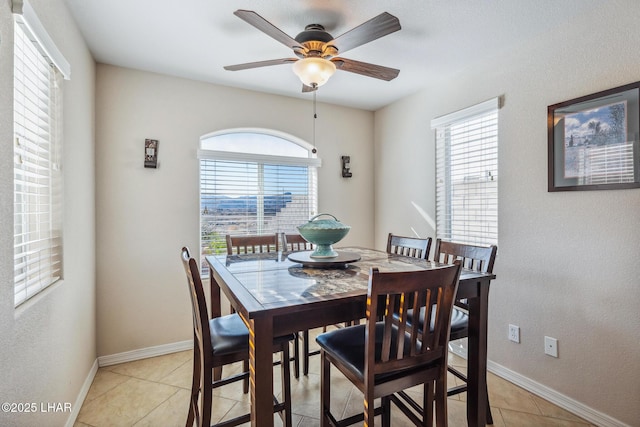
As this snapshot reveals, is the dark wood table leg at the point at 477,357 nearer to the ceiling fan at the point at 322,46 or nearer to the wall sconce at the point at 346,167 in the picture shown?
the ceiling fan at the point at 322,46

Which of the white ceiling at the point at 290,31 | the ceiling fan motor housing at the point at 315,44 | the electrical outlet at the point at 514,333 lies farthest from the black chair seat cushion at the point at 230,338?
the white ceiling at the point at 290,31

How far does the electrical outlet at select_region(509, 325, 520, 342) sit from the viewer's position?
2322 mm

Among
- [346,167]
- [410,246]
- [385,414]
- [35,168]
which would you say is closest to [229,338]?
[385,414]

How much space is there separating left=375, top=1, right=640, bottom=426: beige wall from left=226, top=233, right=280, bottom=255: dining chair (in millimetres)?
1830

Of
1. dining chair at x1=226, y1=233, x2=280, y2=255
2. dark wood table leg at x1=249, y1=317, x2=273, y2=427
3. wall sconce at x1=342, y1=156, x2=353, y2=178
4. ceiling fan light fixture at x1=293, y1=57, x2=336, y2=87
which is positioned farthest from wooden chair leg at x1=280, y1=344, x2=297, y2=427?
wall sconce at x1=342, y1=156, x2=353, y2=178

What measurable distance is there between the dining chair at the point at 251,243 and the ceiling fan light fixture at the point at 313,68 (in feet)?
4.33

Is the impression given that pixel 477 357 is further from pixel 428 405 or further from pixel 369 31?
pixel 369 31

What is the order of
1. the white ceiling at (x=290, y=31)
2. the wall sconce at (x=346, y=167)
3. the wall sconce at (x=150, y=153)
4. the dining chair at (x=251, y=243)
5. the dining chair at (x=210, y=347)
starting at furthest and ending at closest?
the wall sconce at (x=346, y=167) → the wall sconce at (x=150, y=153) → the dining chair at (x=251, y=243) → the white ceiling at (x=290, y=31) → the dining chair at (x=210, y=347)

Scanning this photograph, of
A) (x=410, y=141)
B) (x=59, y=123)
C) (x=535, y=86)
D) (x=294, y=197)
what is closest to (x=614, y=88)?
(x=535, y=86)

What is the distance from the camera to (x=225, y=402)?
209 centimetres

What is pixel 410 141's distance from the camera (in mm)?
3377

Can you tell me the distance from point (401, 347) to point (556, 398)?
162 centimetres

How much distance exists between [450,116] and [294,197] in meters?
1.76

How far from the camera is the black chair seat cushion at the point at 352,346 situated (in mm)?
1306
